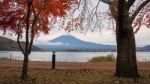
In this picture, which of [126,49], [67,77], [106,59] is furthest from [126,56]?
[106,59]

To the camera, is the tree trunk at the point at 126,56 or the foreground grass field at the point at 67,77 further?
the tree trunk at the point at 126,56

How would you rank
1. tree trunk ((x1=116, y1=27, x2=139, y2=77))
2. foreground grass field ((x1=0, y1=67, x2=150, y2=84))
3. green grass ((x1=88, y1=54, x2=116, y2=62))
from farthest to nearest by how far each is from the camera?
1. green grass ((x1=88, y1=54, x2=116, y2=62))
2. tree trunk ((x1=116, y1=27, x2=139, y2=77))
3. foreground grass field ((x1=0, y1=67, x2=150, y2=84))

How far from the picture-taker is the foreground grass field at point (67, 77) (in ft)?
80.7

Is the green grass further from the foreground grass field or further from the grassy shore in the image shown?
the foreground grass field

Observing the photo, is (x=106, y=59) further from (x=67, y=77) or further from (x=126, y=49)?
(x=67, y=77)

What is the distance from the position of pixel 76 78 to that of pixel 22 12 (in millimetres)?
4842

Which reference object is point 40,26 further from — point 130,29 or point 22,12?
point 130,29

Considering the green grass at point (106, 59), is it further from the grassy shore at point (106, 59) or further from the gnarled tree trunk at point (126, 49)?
the gnarled tree trunk at point (126, 49)

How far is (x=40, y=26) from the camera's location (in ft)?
94.9

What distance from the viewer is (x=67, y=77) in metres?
26.7

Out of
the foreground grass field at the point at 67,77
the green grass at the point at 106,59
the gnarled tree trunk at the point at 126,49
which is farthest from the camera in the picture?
the green grass at the point at 106,59

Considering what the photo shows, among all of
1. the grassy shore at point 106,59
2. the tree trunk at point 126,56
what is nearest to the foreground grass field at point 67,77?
the tree trunk at point 126,56

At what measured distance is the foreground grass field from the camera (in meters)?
24.6

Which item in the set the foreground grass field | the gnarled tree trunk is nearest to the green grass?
the foreground grass field
